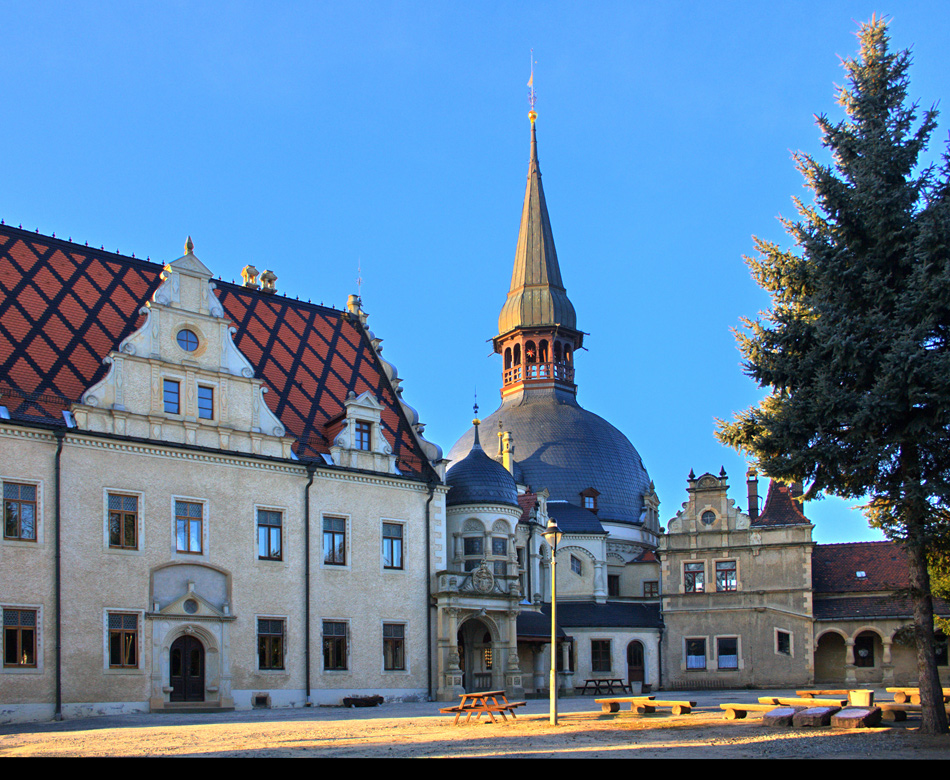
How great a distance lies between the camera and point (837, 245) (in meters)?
19.1

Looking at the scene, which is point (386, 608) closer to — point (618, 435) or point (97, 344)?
point (97, 344)

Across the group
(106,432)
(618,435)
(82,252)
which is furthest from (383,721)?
(618,435)

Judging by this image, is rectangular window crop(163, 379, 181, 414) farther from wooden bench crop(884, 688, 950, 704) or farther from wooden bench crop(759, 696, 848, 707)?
wooden bench crop(884, 688, 950, 704)

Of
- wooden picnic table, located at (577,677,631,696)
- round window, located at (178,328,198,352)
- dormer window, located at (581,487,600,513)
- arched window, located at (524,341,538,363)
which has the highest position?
arched window, located at (524,341,538,363)

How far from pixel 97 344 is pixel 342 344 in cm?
1108

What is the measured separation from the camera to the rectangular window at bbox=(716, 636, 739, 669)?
4691cm

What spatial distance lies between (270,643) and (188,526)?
4629mm

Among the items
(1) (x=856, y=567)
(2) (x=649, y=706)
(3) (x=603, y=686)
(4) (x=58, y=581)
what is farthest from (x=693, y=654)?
(4) (x=58, y=581)

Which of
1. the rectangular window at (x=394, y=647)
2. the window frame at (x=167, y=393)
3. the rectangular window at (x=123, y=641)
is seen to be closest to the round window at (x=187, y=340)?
the window frame at (x=167, y=393)

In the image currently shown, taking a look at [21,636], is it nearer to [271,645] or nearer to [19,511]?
[19,511]

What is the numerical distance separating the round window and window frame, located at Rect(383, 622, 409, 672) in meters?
11.3

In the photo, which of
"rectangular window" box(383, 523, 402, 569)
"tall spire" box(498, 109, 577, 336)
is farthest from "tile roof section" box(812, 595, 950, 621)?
"tall spire" box(498, 109, 577, 336)

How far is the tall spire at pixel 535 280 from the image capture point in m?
67.0

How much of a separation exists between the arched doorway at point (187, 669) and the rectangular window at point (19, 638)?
400cm
